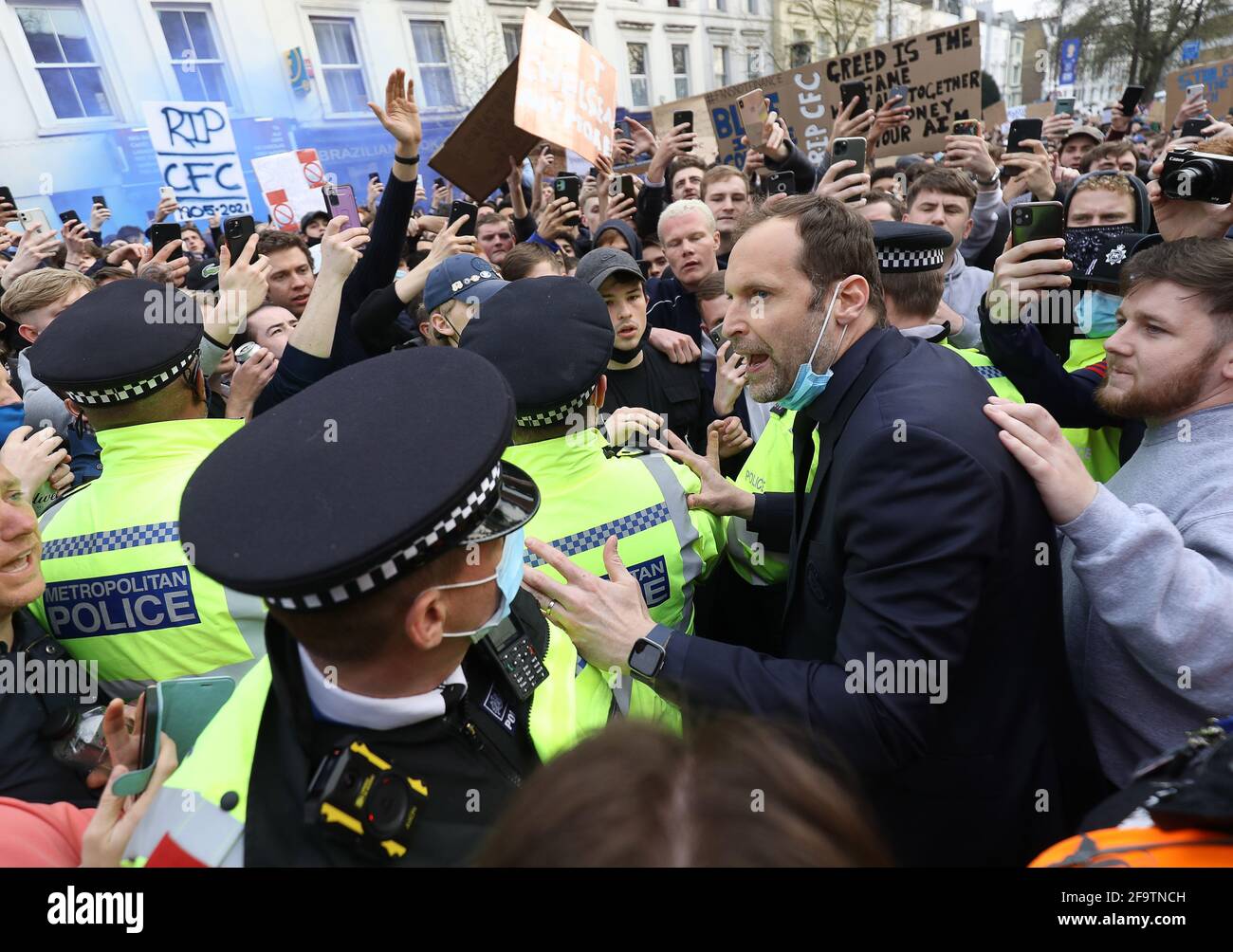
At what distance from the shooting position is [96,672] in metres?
2.06

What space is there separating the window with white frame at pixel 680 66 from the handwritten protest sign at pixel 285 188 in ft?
71.4

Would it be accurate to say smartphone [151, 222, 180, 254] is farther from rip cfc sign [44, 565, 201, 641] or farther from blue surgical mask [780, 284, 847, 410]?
blue surgical mask [780, 284, 847, 410]

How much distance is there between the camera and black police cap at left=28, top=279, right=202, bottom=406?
2.15 metres

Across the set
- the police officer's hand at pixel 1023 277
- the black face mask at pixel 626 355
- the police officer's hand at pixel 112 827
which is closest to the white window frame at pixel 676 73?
the black face mask at pixel 626 355

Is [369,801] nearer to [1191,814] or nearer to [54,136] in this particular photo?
[1191,814]

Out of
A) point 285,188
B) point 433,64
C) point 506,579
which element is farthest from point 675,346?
point 433,64

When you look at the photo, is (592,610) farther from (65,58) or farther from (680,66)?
(680,66)

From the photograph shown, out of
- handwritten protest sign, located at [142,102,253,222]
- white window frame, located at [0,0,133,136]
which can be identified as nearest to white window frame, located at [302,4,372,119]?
white window frame, located at [0,0,133,136]

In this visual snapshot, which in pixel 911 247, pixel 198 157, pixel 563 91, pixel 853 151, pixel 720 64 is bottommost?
pixel 911 247

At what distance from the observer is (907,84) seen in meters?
7.05

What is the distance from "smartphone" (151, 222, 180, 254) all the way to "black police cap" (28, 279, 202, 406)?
4.03 metres

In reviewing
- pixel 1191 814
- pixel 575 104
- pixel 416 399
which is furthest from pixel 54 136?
pixel 1191 814

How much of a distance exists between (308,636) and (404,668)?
162mm

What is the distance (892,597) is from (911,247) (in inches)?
64.1
